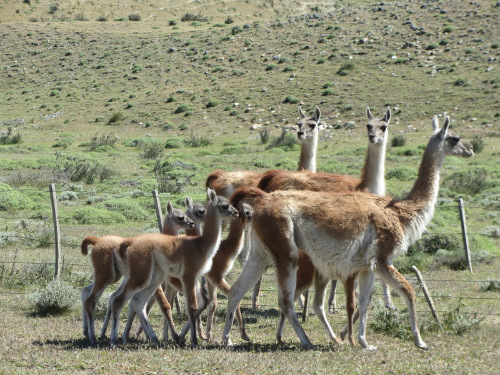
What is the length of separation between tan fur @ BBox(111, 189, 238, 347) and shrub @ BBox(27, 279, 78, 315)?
2.17 meters

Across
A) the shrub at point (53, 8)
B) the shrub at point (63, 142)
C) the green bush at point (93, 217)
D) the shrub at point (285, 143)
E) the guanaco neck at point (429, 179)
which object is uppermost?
the shrub at point (53, 8)

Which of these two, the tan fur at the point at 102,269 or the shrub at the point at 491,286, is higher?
the tan fur at the point at 102,269

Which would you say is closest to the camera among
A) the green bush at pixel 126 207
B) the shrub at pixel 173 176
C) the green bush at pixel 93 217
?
the green bush at pixel 93 217

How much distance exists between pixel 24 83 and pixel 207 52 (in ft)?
53.1

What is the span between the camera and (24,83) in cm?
6056

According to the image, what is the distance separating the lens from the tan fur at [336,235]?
27.9ft

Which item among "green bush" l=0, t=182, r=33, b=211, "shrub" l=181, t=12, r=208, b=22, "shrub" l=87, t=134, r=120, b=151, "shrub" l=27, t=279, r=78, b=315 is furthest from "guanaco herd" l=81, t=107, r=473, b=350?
"shrub" l=181, t=12, r=208, b=22

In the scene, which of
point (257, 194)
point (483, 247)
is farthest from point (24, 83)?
point (257, 194)

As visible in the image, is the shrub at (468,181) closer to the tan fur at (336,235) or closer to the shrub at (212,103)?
the tan fur at (336,235)

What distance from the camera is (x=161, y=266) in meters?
8.55

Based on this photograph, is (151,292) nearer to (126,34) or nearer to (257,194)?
(257,194)

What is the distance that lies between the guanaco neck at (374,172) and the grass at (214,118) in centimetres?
226

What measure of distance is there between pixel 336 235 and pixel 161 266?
2184 mm

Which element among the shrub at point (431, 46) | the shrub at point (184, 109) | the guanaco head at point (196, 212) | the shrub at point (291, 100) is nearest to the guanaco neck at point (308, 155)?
the guanaco head at point (196, 212)
